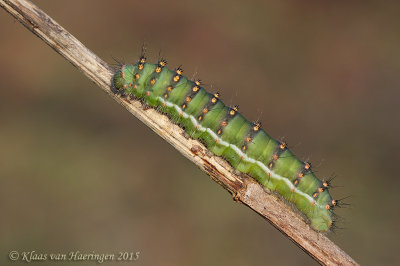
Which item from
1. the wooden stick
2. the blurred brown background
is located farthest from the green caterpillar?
the blurred brown background

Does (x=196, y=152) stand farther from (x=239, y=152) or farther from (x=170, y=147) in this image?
(x=170, y=147)

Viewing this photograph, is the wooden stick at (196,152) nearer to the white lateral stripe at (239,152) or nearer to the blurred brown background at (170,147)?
the white lateral stripe at (239,152)

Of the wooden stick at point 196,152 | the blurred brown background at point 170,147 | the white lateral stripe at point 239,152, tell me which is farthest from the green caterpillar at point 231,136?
the blurred brown background at point 170,147

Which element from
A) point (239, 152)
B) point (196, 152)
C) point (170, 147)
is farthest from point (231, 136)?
point (170, 147)

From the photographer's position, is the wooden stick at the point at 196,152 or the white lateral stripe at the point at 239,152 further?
the white lateral stripe at the point at 239,152

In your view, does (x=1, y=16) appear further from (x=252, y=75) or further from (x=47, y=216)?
(x=252, y=75)

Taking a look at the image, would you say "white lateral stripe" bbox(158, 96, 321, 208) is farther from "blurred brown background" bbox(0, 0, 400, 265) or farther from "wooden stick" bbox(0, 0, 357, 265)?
"blurred brown background" bbox(0, 0, 400, 265)
